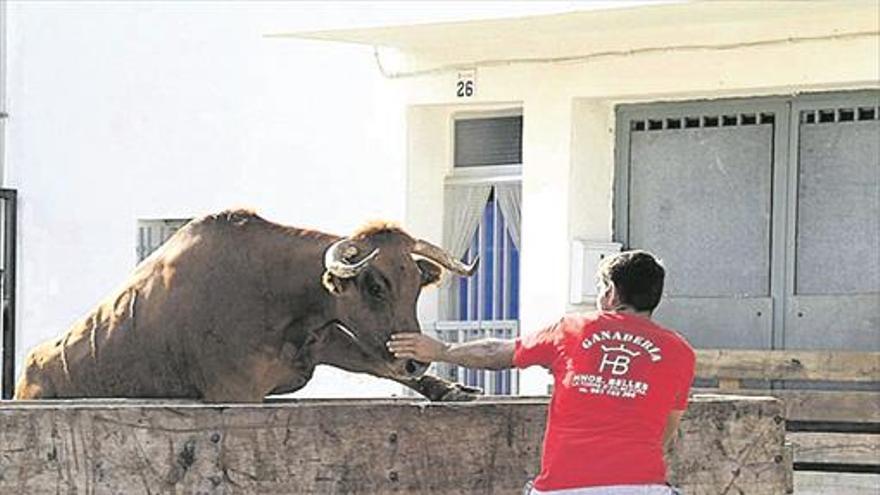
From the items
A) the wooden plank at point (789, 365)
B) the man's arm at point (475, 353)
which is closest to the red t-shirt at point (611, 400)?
the man's arm at point (475, 353)

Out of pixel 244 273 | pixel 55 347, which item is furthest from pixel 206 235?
pixel 55 347

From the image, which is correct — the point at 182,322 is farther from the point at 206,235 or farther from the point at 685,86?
the point at 685,86

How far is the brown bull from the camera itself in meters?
8.69

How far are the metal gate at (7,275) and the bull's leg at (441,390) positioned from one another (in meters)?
8.08

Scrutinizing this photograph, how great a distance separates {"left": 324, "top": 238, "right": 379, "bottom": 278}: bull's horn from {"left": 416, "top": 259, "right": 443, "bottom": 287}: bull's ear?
9.9 inches

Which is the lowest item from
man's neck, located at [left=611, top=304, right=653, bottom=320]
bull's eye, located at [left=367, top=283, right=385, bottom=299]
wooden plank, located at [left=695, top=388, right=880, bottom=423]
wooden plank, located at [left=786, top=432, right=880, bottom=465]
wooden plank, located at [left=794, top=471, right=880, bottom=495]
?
wooden plank, located at [left=794, top=471, right=880, bottom=495]

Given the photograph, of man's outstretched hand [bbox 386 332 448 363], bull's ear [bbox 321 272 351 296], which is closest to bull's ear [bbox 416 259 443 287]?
bull's ear [bbox 321 272 351 296]

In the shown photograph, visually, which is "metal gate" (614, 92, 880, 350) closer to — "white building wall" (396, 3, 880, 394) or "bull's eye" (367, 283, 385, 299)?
"white building wall" (396, 3, 880, 394)

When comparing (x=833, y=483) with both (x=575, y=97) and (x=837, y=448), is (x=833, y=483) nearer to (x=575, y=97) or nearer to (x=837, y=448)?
(x=837, y=448)

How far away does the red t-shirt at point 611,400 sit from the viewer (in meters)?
5.76

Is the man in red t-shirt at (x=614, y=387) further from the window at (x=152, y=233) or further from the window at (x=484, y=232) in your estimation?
the window at (x=152, y=233)

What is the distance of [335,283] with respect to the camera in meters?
8.70

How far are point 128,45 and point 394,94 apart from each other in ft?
8.17

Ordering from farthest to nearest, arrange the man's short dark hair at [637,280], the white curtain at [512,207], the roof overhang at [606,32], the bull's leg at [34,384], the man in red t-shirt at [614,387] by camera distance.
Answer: the white curtain at [512,207] < the roof overhang at [606,32] < the bull's leg at [34,384] < the man's short dark hair at [637,280] < the man in red t-shirt at [614,387]
